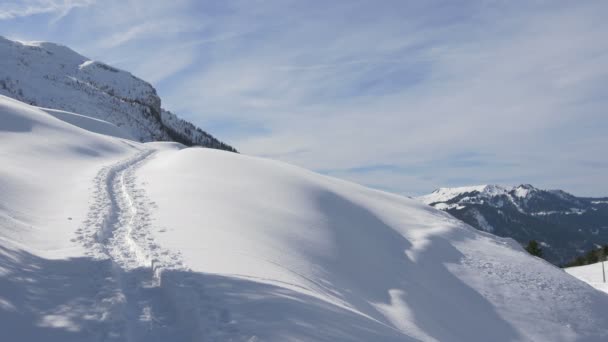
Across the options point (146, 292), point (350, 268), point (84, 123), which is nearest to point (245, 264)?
point (146, 292)

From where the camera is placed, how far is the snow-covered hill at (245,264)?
621cm

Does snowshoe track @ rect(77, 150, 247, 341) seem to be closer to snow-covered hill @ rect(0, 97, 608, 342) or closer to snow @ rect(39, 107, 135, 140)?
snow-covered hill @ rect(0, 97, 608, 342)

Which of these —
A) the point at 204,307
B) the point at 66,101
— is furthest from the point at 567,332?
the point at 66,101

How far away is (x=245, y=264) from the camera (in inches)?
366

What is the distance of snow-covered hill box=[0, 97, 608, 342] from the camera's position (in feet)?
20.4

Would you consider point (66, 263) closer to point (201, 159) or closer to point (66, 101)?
point (201, 159)

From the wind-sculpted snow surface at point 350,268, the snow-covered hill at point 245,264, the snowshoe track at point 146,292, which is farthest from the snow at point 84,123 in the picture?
the snowshoe track at point 146,292

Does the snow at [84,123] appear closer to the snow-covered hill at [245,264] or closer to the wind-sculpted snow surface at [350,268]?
the snow-covered hill at [245,264]

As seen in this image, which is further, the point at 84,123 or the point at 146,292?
the point at 84,123

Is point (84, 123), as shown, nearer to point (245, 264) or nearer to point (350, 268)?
point (350, 268)

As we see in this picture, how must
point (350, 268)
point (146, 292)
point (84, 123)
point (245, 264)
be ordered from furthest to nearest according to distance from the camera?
point (84, 123), point (350, 268), point (245, 264), point (146, 292)

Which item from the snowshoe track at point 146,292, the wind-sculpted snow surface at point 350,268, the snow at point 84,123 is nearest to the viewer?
the snowshoe track at point 146,292

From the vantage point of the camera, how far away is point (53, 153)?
25969 millimetres

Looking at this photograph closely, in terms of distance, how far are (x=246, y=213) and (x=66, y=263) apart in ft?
25.0
